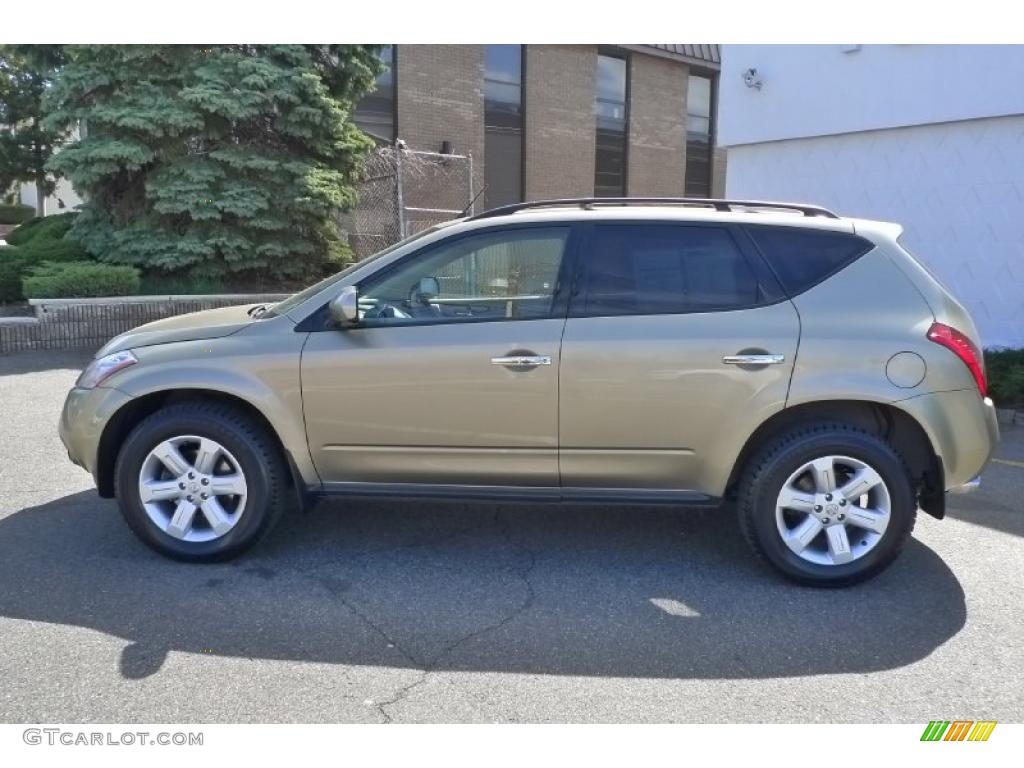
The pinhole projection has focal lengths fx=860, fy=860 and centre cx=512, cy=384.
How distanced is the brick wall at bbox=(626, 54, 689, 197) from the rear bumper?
2034 centimetres

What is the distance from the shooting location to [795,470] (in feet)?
13.2

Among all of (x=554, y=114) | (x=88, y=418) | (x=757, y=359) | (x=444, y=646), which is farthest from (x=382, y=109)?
(x=444, y=646)

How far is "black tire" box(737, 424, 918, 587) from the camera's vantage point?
157 inches

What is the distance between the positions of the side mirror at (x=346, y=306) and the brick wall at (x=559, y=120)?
18.4 meters

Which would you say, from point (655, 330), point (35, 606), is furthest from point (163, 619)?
point (655, 330)

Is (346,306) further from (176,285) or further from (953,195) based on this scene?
(176,285)

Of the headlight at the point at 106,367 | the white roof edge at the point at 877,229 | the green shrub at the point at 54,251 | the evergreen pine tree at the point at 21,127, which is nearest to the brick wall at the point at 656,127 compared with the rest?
the evergreen pine tree at the point at 21,127

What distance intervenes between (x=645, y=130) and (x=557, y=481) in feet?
71.0

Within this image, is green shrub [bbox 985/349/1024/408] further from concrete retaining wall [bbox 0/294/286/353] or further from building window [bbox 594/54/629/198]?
building window [bbox 594/54/629/198]

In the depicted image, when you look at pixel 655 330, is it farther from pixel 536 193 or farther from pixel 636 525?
pixel 536 193

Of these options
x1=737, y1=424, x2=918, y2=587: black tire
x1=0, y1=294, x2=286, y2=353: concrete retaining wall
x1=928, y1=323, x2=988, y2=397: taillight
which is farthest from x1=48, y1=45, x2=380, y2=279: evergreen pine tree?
x1=928, y1=323, x2=988, y2=397: taillight

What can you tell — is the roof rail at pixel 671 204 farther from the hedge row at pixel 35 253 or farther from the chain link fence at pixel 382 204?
the chain link fence at pixel 382 204
